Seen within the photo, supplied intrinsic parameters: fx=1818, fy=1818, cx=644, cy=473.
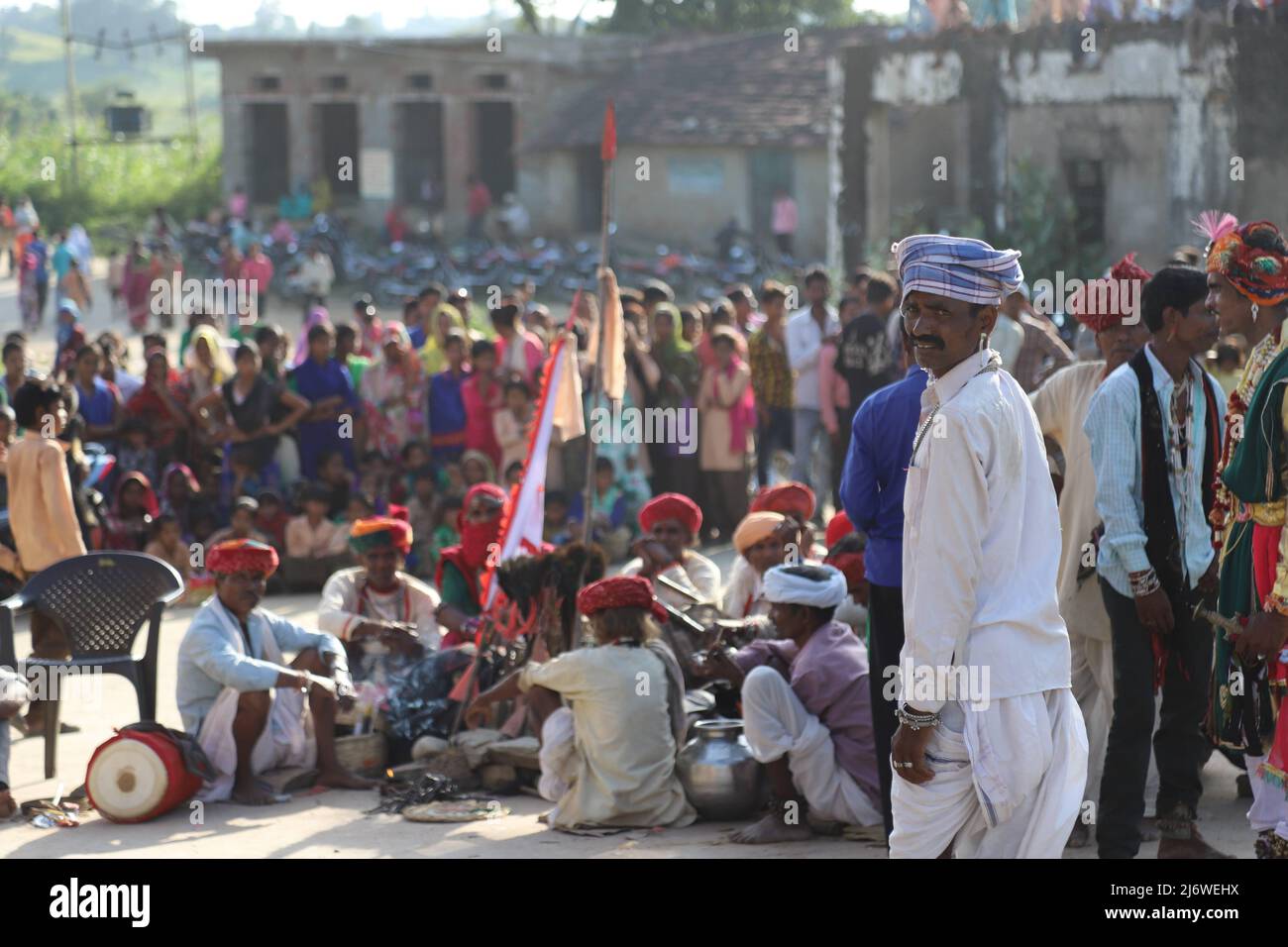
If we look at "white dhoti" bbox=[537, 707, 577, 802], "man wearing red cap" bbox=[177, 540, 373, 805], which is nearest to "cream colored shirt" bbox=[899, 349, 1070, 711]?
"white dhoti" bbox=[537, 707, 577, 802]

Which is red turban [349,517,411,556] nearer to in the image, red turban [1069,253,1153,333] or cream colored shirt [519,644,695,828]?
cream colored shirt [519,644,695,828]

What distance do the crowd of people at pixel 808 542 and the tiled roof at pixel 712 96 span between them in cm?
1793

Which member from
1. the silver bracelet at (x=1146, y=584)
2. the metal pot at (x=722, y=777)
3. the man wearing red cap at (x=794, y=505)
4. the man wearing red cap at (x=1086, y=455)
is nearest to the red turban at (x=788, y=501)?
the man wearing red cap at (x=794, y=505)

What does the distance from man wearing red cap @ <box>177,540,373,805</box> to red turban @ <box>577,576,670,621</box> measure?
121 cm

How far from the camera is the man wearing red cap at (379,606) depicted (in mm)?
8242

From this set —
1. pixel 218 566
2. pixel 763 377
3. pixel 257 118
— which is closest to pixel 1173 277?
pixel 218 566

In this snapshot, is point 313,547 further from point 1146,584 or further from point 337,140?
point 337,140

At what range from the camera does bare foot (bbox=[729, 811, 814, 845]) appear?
659 centimetres

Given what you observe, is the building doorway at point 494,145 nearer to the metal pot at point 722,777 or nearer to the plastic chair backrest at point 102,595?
the plastic chair backrest at point 102,595

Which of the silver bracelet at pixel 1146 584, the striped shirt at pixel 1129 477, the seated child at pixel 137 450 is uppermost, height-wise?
the striped shirt at pixel 1129 477

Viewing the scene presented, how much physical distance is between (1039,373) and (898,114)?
36.3ft

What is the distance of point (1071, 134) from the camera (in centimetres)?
1927

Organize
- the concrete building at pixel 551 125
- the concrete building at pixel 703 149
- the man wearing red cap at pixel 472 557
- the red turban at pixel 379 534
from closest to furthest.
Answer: the red turban at pixel 379 534 → the man wearing red cap at pixel 472 557 → the concrete building at pixel 703 149 → the concrete building at pixel 551 125
